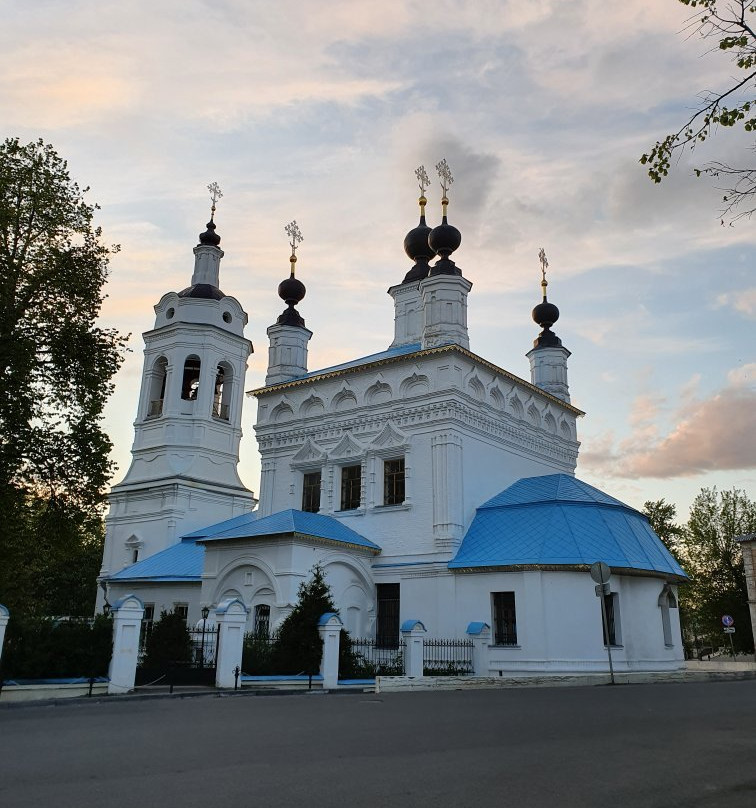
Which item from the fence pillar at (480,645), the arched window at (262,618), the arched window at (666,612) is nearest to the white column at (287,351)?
the arched window at (262,618)

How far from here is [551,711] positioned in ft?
32.4

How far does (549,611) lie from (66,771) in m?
14.5

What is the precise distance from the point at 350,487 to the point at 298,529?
4.85 m

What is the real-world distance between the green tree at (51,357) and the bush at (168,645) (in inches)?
105

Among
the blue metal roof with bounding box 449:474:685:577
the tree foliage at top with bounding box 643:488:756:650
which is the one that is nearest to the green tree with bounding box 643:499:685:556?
the tree foliage at top with bounding box 643:488:756:650

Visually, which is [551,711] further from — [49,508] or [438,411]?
[438,411]

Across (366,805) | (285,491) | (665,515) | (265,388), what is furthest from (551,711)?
(665,515)

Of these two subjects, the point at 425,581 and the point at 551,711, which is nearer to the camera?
the point at 551,711

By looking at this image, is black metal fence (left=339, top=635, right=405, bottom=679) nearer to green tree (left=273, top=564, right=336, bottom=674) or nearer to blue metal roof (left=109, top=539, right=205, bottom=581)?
green tree (left=273, top=564, right=336, bottom=674)

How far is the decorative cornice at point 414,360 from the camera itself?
22.0 meters

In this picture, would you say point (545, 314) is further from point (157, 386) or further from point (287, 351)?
point (157, 386)

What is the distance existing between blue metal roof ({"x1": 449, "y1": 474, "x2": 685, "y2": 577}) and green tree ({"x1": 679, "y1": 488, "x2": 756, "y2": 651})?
2024 cm

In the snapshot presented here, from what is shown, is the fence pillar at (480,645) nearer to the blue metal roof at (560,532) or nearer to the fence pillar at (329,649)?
the blue metal roof at (560,532)

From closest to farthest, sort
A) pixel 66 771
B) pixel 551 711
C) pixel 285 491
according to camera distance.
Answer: pixel 66 771, pixel 551 711, pixel 285 491
